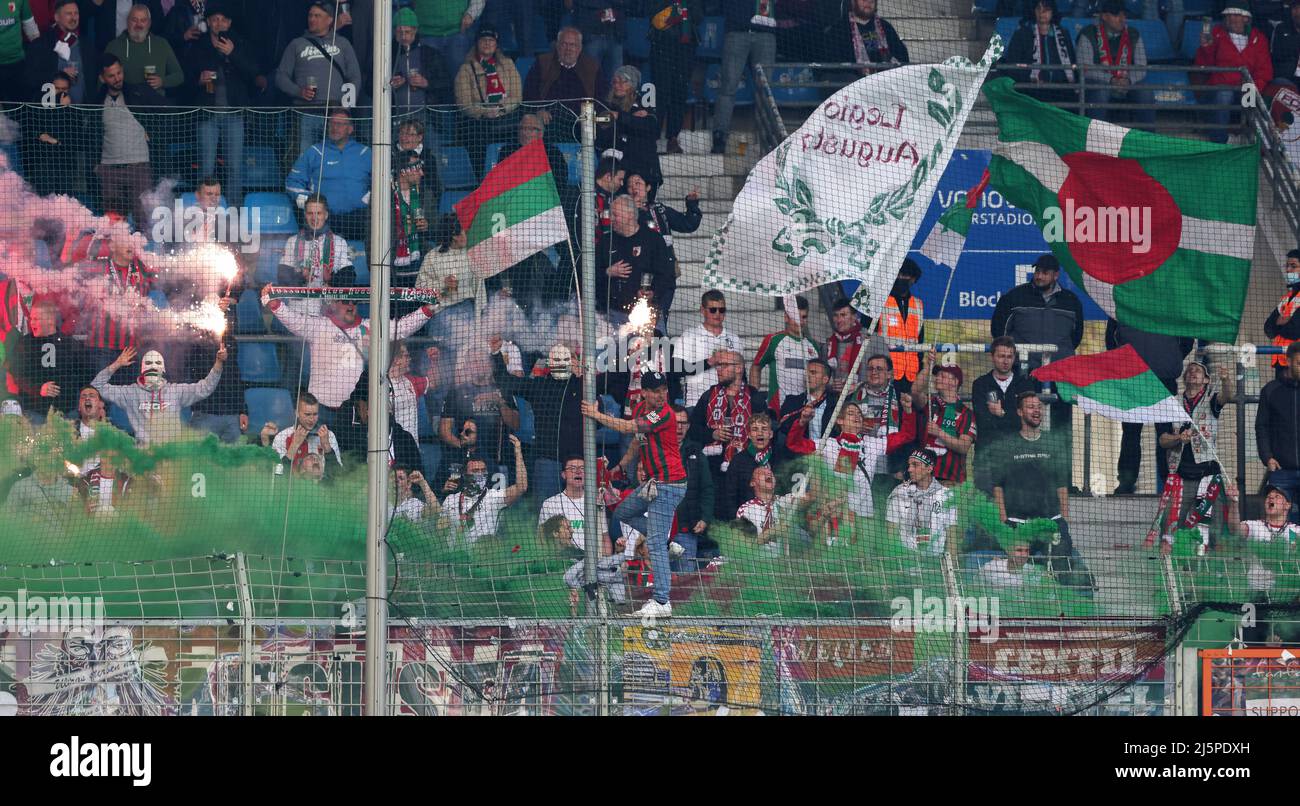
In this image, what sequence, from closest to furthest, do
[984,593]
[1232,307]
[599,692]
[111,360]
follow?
[599,692] < [984,593] < [1232,307] < [111,360]

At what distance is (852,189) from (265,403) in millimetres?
4404

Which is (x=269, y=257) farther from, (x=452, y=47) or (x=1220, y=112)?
(x=1220, y=112)

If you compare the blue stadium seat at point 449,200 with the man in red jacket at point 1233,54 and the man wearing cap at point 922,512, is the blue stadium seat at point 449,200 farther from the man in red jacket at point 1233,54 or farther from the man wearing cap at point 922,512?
the man in red jacket at point 1233,54

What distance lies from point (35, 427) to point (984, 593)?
635 cm

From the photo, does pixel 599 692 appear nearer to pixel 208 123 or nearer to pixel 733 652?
pixel 733 652

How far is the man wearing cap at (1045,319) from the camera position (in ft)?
36.9

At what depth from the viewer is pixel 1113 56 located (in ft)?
41.2

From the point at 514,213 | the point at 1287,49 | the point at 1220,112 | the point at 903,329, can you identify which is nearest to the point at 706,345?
the point at 903,329

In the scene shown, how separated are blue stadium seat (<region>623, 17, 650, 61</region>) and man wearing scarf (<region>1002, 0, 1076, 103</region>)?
8.86 feet

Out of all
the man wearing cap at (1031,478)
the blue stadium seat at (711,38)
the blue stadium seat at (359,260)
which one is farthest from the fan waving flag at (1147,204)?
the blue stadium seat at (359,260)

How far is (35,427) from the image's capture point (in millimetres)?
11117

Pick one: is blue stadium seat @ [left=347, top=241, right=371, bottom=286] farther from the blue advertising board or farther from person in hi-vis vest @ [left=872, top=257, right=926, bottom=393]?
person in hi-vis vest @ [left=872, top=257, right=926, bottom=393]

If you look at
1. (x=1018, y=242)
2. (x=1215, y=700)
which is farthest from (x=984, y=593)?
(x=1018, y=242)

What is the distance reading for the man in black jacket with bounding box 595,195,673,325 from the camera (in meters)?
11.2
